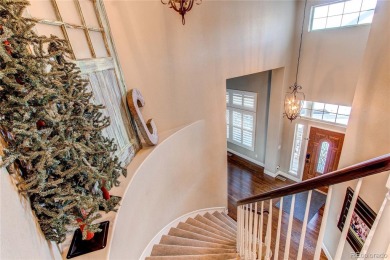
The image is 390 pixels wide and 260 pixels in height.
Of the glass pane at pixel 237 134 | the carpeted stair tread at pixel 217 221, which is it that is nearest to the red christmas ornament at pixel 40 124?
the carpeted stair tread at pixel 217 221

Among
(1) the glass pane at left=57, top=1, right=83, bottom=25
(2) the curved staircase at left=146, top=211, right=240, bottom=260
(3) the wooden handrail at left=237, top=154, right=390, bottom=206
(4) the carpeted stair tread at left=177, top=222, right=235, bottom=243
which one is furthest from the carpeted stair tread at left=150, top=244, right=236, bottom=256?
(1) the glass pane at left=57, top=1, right=83, bottom=25

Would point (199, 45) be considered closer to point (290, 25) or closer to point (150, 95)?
point (150, 95)

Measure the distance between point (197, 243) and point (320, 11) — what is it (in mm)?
5703

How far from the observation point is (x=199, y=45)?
330cm

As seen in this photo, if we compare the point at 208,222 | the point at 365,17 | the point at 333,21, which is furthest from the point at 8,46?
the point at 333,21

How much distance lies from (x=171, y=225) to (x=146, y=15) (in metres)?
3.15

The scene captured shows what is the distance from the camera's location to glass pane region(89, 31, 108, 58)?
2.08 m

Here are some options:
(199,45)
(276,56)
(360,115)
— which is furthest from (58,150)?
(276,56)

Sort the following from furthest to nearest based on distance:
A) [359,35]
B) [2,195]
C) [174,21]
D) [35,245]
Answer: [359,35]
[174,21]
[35,245]
[2,195]

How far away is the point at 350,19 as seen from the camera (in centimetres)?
431

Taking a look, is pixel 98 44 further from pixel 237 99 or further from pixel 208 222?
pixel 237 99

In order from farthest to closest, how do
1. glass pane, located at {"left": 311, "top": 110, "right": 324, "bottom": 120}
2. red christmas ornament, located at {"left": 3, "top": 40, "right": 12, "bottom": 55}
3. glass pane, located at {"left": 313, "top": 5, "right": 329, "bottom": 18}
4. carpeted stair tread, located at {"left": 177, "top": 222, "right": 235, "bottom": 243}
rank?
glass pane, located at {"left": 311, "top": 110, "right": 324, "bottom": 120}, glass pane, located at {"left": 313, "top": 5, "right": 329, "bottom": 18}, carpeted stair tread, located at {"left": 177, "top": 222, "right": 235, "bottom": 243}, red christmas ornament, located at {"left": 3, "top": 40, "right": 12, "bottom": 55}

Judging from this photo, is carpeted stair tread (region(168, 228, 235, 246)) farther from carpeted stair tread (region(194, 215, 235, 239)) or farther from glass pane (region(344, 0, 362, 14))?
glass pane (region(344, 0, 362, 14))

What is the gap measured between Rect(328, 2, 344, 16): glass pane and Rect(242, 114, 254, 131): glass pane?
11.1 ft
